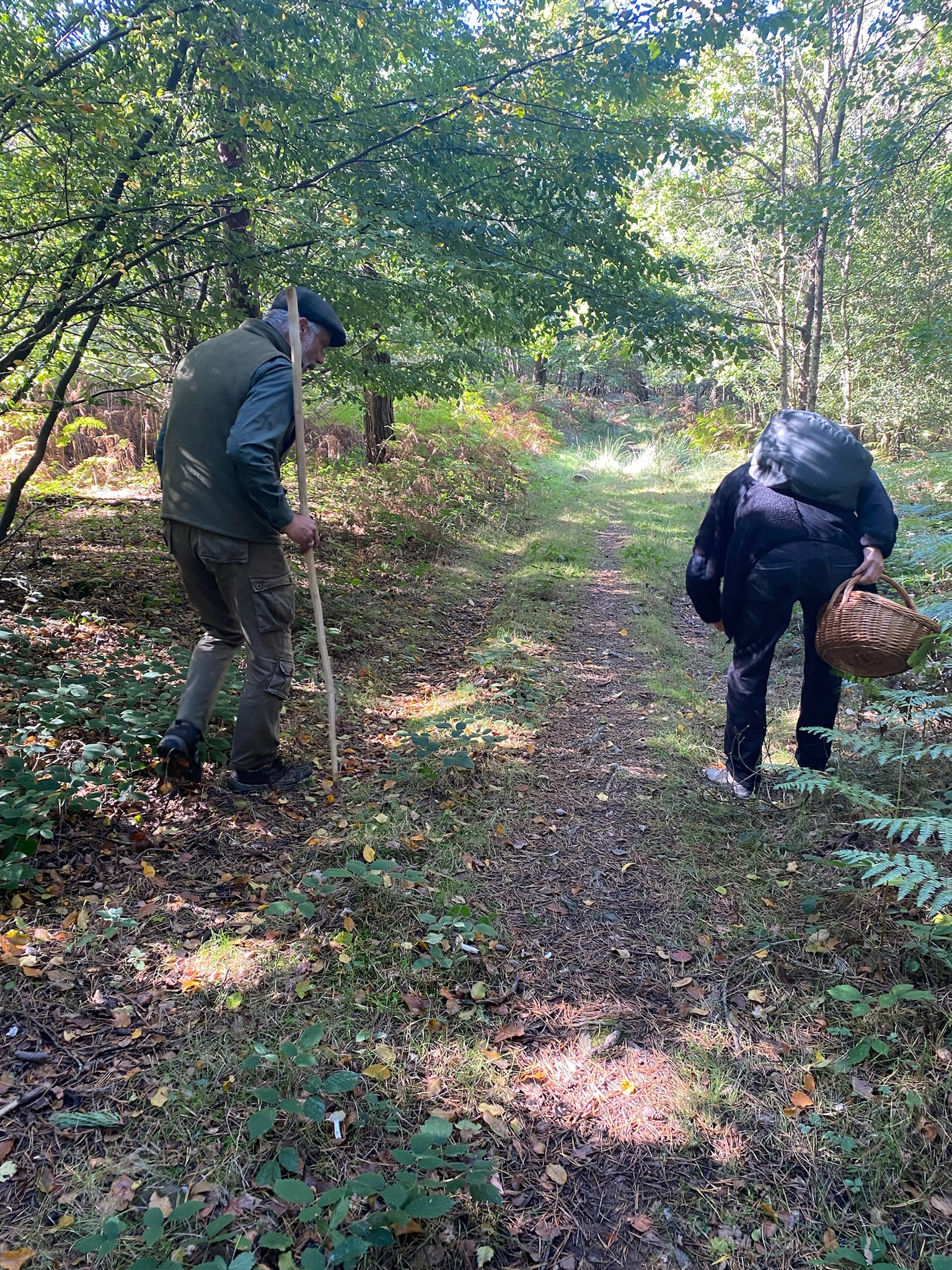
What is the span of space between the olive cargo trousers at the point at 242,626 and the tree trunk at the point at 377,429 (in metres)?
7.61

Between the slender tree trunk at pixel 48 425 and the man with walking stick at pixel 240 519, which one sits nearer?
the man with walking stick at pixel 240 519

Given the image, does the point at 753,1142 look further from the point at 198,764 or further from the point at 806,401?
the point at 806,401

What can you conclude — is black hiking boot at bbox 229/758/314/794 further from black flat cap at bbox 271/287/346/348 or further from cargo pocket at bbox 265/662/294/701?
black flat cap at bbox 271/287/346/348

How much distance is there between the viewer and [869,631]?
3139 millimetres

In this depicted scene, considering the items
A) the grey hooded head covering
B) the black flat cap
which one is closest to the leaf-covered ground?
the grey hooded head covering

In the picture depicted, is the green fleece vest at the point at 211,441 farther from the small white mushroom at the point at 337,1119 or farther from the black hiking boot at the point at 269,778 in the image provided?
the small white mushroom at the point at 337,1119

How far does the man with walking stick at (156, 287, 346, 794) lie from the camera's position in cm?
328

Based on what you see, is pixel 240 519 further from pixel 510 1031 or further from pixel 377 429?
pixel 377 429

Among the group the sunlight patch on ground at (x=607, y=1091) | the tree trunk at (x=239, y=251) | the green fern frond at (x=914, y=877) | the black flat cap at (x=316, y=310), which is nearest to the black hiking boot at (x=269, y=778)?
the sunlight patch on ground at (x=607, y=1091)

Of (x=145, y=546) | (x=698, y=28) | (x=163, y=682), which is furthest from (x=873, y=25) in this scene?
(x=163, y=682)

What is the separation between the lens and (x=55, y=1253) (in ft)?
5.28

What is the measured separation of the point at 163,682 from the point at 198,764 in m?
0.94

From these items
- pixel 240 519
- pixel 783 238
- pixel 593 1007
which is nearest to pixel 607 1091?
pixel 593 1007

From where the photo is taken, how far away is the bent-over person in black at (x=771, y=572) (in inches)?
135
